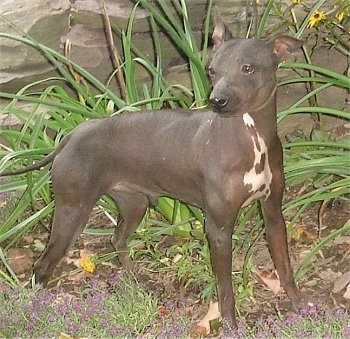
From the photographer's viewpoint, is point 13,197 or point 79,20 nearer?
point 13,197

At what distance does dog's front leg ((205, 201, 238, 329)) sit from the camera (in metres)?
2.85

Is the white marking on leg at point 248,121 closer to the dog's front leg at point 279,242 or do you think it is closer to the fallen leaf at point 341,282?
the dog's front leg at point 279,242

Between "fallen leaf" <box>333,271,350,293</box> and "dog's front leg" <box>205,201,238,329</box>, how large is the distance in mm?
570

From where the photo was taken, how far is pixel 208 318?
3174 millimetres

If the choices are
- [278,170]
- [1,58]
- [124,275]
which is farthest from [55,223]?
[1,58]

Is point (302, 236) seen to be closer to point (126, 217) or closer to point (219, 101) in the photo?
point (126, 217)

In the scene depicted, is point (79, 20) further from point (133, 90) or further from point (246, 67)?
point (246, 67)

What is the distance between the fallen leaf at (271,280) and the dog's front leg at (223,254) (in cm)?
45

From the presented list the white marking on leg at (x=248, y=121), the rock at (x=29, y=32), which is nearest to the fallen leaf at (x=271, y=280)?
the white marking on leg at (x=248, y=121)

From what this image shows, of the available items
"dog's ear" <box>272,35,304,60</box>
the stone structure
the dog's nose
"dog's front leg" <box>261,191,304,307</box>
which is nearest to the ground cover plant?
"dog's front leg" <box>261,191,304,307</box>

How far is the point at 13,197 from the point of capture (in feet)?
13.6

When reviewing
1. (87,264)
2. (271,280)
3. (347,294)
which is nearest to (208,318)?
(271,280)

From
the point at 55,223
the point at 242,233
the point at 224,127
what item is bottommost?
the point at 242,233

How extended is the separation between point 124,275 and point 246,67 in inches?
48.8
